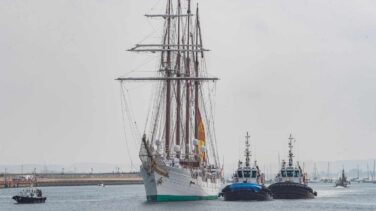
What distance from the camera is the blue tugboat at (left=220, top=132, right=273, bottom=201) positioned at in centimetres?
15638

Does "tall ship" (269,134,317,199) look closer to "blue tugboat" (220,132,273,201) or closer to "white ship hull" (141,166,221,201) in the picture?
"blue tugboat" (220,132,273,201)

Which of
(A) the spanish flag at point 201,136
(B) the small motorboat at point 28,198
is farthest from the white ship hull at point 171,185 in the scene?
(B) the small motorboat at point 28,198

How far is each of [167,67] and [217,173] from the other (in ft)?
96.2

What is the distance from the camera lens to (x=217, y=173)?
178 m

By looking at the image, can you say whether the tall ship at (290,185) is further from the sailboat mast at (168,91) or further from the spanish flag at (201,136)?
the sailboat mast at (168,91)

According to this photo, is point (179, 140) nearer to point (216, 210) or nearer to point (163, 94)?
point (163, 94)

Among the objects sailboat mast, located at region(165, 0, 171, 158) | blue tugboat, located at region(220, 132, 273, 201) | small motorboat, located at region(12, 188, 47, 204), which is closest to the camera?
sailboat mast, located at region(165, 0, 171, 158)

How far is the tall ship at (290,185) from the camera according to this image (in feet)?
551

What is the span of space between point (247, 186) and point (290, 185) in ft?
46.7

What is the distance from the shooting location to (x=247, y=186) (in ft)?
513

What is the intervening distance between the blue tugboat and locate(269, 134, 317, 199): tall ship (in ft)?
16.0

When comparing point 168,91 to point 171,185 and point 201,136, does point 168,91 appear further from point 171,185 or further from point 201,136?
point 201,136

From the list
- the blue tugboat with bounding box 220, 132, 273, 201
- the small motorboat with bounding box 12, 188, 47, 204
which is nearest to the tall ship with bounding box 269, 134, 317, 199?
the blue tugboat with bounding box 220, 132, 273, 201

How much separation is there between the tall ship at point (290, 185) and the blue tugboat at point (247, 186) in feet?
16.0
